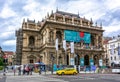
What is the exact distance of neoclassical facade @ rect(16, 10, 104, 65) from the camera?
227ft

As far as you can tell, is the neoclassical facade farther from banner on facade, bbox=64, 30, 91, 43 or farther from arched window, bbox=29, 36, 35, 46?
banner on facade, bbox=64, 30, 91, 43

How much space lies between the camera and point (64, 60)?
232 ft

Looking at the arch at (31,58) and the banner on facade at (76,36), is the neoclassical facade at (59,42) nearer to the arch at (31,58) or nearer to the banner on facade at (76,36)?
the arch at (31,58)

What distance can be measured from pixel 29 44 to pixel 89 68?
24.3 m

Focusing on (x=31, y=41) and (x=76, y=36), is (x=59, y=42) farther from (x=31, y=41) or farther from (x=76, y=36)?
(x=31, y=41)

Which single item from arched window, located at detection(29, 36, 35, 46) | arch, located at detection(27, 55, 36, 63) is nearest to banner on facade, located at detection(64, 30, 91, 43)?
arched window, located at detection(29, 36, 35, 46)

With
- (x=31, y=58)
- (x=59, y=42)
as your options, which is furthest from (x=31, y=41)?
(x=59, y=42)

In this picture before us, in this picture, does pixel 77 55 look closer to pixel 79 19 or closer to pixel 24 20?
pixel 79 19

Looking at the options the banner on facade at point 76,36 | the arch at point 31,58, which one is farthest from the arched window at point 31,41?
the banner on facade at point 76,36

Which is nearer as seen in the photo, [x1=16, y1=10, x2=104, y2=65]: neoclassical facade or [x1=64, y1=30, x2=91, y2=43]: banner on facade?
[x1=16, y1=10, x2=104, y2=65]: neoclassical facade

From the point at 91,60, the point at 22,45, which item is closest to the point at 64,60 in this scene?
the point at 91,60

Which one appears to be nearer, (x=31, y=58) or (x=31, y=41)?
(x=31, y=58)

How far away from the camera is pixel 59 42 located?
237 feet

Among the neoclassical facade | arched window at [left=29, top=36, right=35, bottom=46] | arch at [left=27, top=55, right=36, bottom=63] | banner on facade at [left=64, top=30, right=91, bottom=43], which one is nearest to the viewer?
the neoclassical facade
